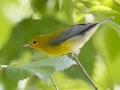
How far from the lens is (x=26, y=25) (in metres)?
0.83

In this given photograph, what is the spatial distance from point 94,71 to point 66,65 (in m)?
0.35

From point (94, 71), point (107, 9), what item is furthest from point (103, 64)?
point (107, 9)

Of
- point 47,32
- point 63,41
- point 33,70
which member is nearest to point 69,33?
point 63,41

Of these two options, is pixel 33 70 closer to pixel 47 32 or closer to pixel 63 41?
pixel 47 32

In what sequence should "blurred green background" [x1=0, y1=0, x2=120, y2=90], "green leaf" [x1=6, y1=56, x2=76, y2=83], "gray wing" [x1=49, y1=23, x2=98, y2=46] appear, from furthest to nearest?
1. "gray wing" [x1=49, y1=23, x2=98, y2=46]
2. "blurred green background" [x1=0, y1=0, x2=120, y2=90]
3. "green leaf" [x1=6, y1=56, x2=76, y2=83]

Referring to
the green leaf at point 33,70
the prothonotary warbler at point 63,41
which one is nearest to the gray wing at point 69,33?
the prothonotary warbler at point 63,41

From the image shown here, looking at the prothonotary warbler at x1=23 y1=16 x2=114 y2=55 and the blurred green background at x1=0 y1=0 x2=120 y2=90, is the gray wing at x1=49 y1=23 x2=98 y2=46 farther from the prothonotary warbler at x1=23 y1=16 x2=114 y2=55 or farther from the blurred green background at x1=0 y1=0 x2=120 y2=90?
the blurred green background at x1=0 y1=0 x2=120 y2=90

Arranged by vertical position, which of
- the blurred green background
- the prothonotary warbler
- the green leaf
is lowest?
the green leaf

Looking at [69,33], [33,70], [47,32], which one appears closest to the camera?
[33,70]

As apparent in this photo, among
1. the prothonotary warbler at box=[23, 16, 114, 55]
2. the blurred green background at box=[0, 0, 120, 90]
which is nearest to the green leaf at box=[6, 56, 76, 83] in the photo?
the blurred green background at box=[0, 0, 120, 90]

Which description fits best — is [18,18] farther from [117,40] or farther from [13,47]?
[117,40]

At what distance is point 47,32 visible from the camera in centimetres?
85

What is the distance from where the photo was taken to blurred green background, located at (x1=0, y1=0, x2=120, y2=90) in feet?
2.62

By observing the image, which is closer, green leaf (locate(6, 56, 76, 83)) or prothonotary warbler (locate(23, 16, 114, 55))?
green leaf (locate(6, 56, 76, 83))
